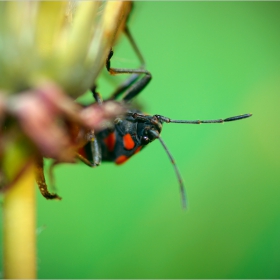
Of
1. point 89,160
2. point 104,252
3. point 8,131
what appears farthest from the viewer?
point 104,252

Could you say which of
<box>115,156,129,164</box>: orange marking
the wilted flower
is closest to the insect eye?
<box>115,156,129,164</box>: orange marking

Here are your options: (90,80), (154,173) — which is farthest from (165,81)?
(90,80)

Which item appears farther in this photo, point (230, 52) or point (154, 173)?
point (230, 52)

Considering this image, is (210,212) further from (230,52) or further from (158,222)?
(230,52)

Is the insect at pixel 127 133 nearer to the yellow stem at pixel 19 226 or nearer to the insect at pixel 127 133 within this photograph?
the insect at pixel 127 133

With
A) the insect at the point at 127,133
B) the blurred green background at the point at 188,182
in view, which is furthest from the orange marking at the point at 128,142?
the blurred green background at the point at 188,182

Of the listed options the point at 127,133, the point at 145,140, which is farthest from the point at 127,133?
the point at 145,140

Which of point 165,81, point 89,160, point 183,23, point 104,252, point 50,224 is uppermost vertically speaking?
point 183,23
